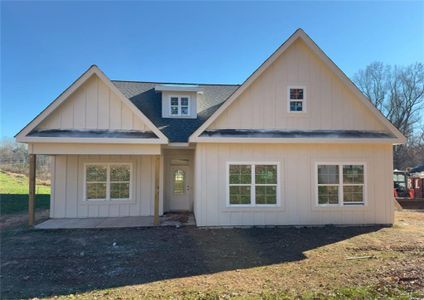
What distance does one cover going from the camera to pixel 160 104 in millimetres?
14148

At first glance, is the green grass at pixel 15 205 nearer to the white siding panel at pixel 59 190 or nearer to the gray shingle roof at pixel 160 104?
the white siding panel at pixel 59 190

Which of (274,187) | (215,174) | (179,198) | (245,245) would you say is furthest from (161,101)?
(245,245)

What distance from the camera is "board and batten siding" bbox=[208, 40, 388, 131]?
34.2 ft

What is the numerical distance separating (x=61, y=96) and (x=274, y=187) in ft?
27.0

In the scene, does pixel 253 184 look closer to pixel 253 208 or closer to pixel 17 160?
pixel 253 208

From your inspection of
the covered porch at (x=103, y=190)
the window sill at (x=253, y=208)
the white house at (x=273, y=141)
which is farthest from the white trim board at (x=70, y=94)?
the window sill at (x=253, y=208)

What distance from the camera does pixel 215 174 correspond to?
33.1 feet

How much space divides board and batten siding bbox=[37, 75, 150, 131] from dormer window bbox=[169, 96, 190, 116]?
3.28m

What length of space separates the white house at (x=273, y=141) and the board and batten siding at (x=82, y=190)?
6.13 feet

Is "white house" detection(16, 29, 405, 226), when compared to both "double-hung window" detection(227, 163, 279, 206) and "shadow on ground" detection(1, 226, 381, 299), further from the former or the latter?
"shadow on ground" detection(1, 226, 381, 299)

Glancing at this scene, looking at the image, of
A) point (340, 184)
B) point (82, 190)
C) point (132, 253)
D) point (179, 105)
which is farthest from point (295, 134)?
point (82, 190)

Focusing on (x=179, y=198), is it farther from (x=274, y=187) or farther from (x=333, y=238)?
(x=333, y=238)

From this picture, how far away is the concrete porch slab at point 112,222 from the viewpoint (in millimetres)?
10289

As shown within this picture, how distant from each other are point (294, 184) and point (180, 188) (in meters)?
5.51
